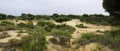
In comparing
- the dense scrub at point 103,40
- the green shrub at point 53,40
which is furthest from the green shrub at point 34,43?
the dense scrub at point 103,40

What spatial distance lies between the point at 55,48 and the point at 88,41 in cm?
181

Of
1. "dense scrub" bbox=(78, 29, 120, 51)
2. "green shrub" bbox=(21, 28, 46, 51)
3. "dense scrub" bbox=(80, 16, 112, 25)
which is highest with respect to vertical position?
"green shrub" bbox=(21, 28, 46, 51)

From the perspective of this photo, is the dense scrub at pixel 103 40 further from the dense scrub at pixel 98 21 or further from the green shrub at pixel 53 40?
the dense scrub at pixel 98 21

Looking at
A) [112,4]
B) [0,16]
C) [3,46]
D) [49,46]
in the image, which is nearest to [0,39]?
[3,46]

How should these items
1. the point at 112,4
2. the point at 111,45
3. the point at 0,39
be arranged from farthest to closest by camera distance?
the point at 112,4 → the point at 0,39 → the point at 111,45

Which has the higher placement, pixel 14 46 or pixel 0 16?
pixel 14 46

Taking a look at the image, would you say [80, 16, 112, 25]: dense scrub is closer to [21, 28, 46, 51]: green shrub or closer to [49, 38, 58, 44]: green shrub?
[49, 38, 58, 44]: green shrub

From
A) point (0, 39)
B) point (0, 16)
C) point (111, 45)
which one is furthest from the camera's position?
point (0, 16)

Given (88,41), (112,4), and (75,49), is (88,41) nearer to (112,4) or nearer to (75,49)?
(75,49)

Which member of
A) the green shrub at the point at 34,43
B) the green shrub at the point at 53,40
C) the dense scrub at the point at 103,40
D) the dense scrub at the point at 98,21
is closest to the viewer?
the green shrub at the point at 34,43

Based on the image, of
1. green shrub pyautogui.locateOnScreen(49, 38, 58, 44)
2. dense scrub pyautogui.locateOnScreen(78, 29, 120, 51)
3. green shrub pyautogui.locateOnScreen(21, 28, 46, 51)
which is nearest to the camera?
green shrub pyautogui.locateOnScreen(21, 28, 46, 51)

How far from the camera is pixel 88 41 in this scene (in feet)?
52.7

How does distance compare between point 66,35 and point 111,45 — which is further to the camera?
point 66,35

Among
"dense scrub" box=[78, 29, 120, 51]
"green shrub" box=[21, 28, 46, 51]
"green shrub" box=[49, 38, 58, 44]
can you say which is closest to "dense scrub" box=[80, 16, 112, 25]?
"dense scrub" box=[78, 29, 120, 51]
